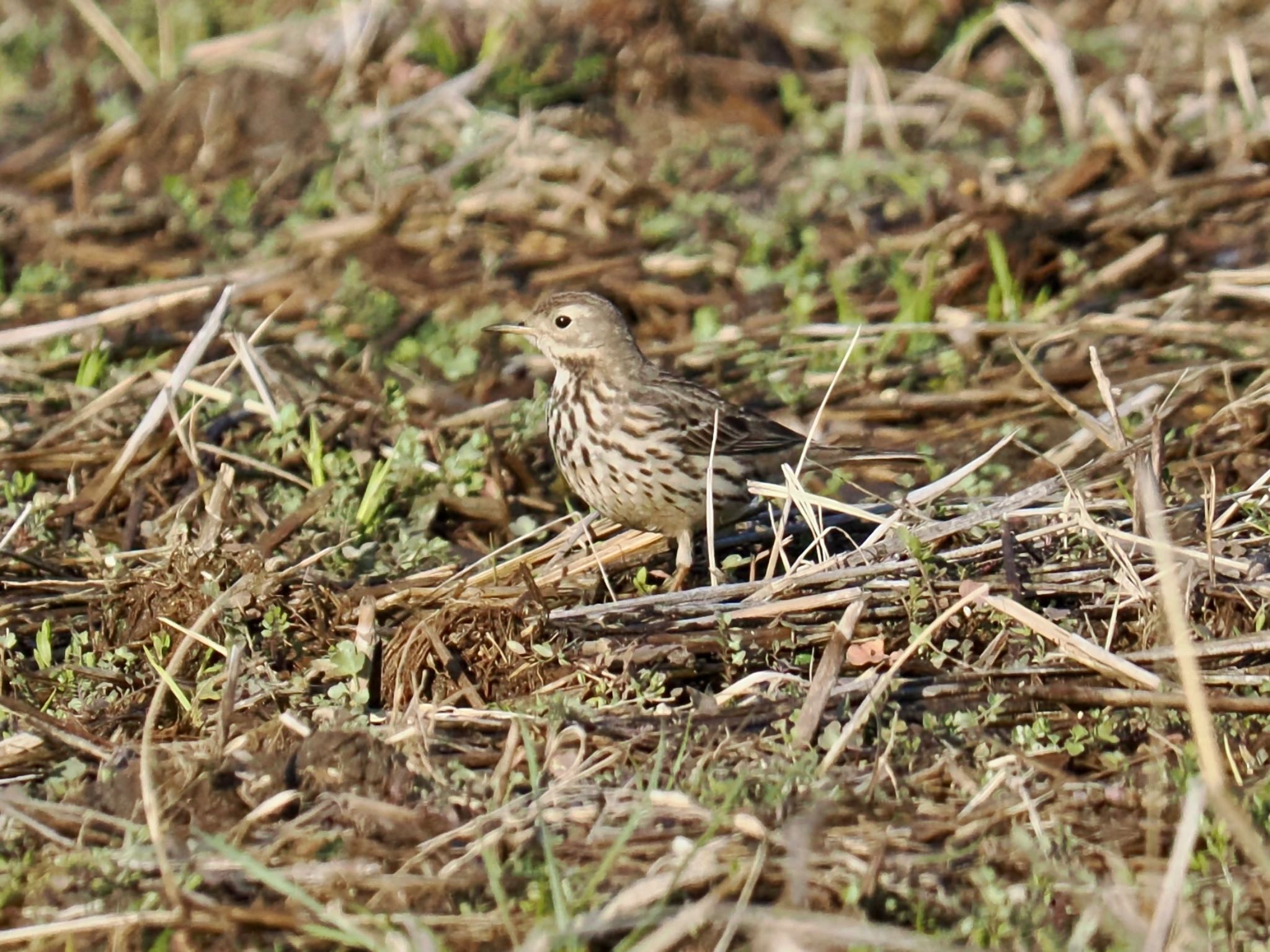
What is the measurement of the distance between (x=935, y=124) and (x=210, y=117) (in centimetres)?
453

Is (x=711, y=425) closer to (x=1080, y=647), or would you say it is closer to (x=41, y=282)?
(x=1080, y=647)

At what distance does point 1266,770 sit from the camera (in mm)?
4941

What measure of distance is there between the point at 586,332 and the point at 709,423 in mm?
638

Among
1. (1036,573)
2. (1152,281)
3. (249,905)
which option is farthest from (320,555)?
(1152,281)

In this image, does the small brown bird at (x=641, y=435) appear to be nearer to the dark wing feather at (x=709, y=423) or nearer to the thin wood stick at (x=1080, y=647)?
the dark wing feather at (x=709, y=423)

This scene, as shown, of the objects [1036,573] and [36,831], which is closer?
[36,831]

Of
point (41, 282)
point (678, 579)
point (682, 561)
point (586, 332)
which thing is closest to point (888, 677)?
point (678, 579)

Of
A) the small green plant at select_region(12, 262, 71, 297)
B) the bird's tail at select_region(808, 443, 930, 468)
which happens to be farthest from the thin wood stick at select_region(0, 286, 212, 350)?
the bird's tail at select_region(808, 443, 930, 468)

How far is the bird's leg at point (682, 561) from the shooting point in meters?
6.65

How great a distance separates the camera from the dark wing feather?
23.1 feet

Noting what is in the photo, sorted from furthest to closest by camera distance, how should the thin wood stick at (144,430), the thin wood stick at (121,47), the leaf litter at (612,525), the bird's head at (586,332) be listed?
the thin wood stick at (121,47), the bird's head at (586,332), the thin wood stick at (144,430), the leaf litter at (612,525)

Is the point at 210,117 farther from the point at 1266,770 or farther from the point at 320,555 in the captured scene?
the point at 1266,770

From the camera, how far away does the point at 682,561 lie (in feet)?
22.3


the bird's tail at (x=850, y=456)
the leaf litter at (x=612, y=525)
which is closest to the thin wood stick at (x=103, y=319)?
the leaf litter at (x=612, y=525)
